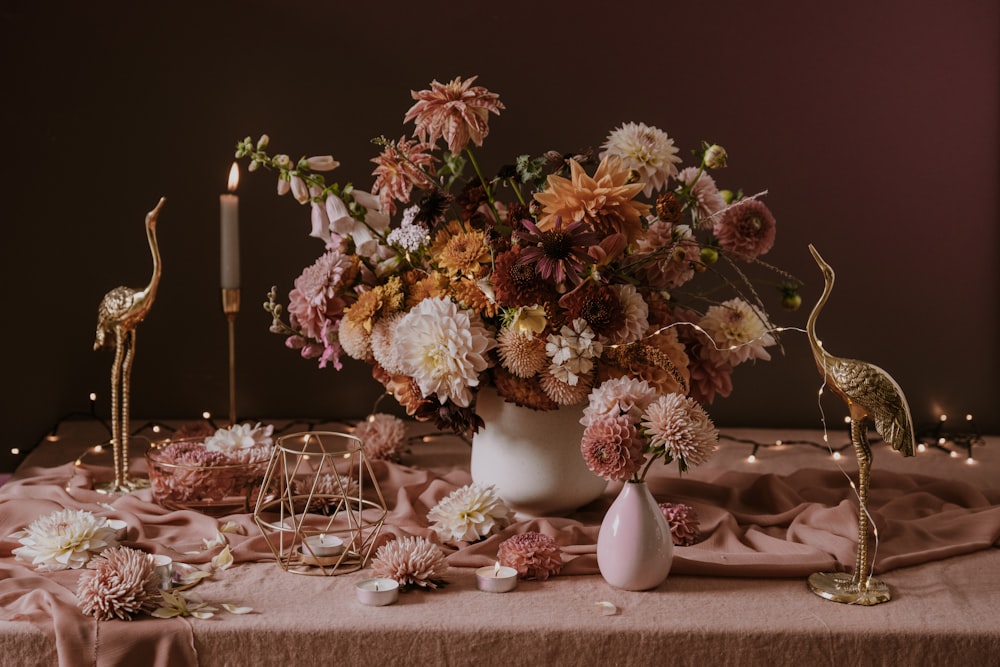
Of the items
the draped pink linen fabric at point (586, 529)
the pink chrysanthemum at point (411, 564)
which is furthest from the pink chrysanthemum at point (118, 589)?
the pink chrysanthemum at point (411, 564)

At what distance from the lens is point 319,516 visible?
4.52 ft

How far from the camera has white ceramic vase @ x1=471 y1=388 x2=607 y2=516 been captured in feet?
4.50

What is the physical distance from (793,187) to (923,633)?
118 cm

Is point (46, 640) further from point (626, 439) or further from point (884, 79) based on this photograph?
point (884, 79)

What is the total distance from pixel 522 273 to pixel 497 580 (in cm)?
36

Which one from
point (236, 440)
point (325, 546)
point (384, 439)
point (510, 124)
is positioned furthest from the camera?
point (510, 124)

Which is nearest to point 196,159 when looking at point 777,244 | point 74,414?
point 74,414

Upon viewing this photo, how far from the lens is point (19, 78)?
201 cm

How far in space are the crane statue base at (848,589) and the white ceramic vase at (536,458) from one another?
343mm

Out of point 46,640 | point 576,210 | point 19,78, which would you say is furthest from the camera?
point 19,78

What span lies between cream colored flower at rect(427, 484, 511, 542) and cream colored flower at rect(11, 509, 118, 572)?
15.9 inches

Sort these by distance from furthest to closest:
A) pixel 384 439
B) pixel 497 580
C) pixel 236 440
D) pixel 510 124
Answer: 1. pixel 510 124
2. pixel 384 439
3. pixel 236 440
4. pixel 497 580

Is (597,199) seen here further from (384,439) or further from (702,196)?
(384,439)

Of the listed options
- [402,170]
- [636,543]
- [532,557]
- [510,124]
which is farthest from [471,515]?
[510,124]
